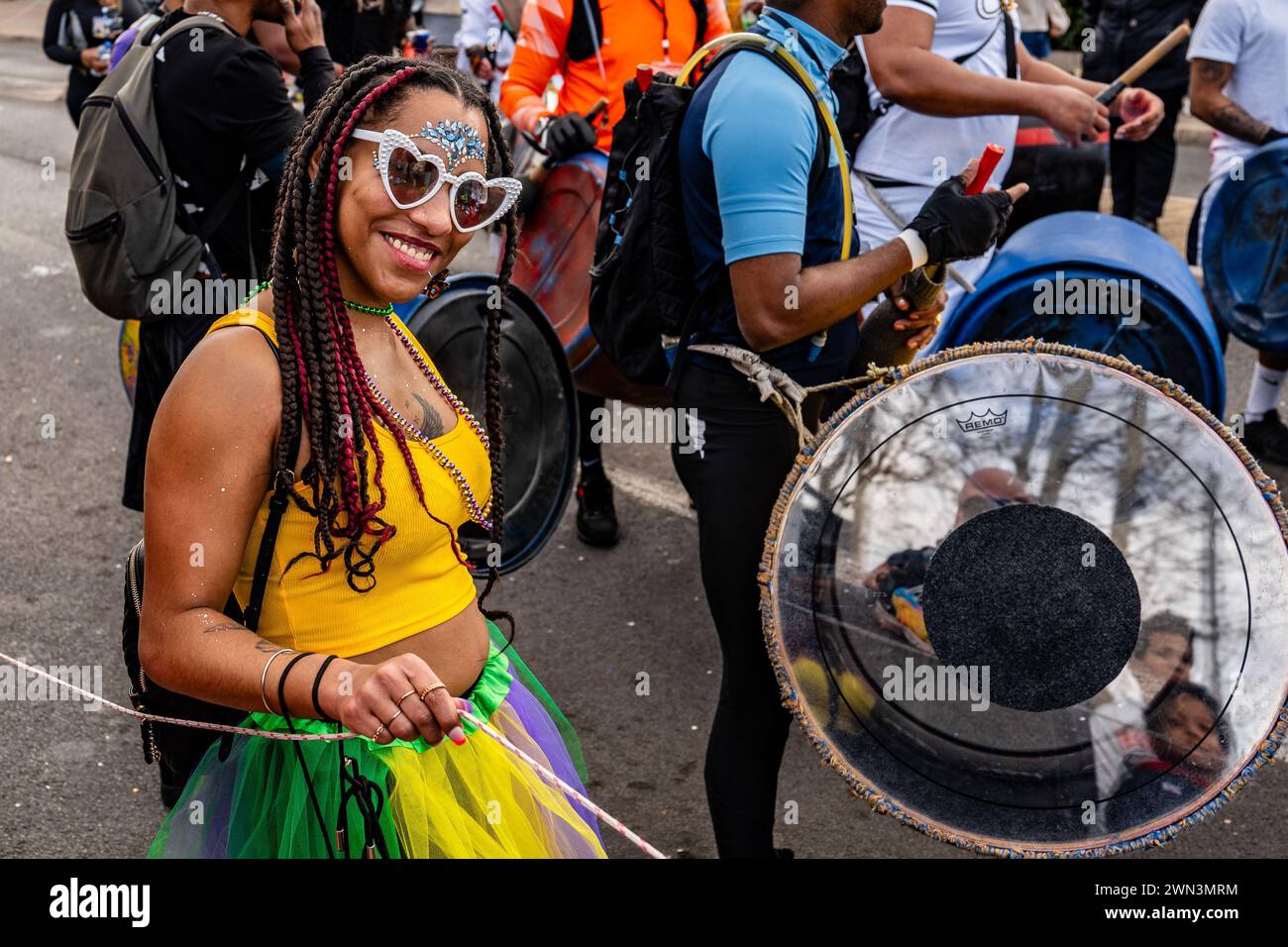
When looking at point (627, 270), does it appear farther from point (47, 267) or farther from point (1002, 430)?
point (47, 267)

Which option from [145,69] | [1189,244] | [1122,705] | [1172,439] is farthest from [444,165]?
[1189,244]

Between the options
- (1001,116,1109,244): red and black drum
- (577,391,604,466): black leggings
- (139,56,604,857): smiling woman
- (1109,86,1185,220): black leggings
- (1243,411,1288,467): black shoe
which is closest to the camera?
(139,56,604,857): smiling woman

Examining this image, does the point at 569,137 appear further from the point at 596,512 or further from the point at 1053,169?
the point at 1053,169

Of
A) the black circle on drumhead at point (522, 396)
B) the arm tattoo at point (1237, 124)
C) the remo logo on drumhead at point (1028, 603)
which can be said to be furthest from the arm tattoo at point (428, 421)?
the arm tattoo at point (1237, 124)

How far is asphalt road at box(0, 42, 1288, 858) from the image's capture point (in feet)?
11.2

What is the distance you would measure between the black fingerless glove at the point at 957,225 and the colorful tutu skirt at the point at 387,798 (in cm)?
113

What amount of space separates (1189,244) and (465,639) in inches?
155

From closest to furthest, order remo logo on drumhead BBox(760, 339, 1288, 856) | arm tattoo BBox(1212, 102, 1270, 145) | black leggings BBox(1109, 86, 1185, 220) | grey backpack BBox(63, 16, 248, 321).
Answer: remo logo on drumhead BBox(760, 339, 1288, 856)
grey backpack BBox(63, 16, 248, 321)
arm tattoo BBox(1212, 102, 1270, 145)
black leggings BBox(1109, 86, 1185, 220)

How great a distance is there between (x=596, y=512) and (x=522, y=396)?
967 millimetres

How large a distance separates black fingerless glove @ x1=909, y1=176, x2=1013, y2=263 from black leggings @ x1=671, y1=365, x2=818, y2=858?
1.40ft

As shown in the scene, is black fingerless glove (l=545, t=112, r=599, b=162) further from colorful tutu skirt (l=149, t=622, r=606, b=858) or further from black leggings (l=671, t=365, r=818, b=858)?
colorful tutu skirt (l=149, t=622, r=606, b=858)

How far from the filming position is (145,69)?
3.38 metres

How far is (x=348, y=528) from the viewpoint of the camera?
6.06ft

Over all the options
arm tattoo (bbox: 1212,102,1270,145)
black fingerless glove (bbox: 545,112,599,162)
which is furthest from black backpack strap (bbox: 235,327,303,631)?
arm tattoo (bbox: 1212,102,1270,145)
